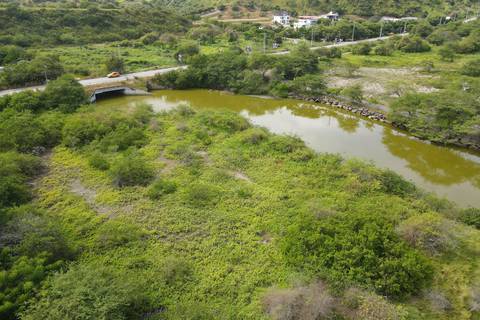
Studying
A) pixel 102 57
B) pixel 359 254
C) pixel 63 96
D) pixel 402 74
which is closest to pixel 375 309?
pixel 359 254

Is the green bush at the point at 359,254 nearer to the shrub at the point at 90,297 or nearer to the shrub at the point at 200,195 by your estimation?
the shrub at the point at 200,195

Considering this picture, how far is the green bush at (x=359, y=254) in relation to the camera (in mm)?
11539

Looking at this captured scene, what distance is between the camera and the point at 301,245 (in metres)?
12.8

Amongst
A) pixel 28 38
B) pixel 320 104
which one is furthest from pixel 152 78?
pixel 28 38

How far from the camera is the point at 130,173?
18141 mm

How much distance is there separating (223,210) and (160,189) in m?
3.79

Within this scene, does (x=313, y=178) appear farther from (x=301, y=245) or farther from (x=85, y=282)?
(x=85, y=282)

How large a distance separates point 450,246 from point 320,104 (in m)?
22.6

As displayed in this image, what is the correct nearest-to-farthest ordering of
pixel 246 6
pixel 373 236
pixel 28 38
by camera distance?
pixel 373 236 → pixel 28 38 → pixel 246 6

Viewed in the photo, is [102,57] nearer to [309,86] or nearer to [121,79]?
[121,79]

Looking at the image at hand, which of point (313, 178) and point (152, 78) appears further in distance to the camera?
point (152, 78)

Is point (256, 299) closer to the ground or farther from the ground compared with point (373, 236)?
closer to the ground

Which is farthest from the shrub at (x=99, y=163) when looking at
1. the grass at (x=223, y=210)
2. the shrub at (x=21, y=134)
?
the shrub at (x=21, y=134)

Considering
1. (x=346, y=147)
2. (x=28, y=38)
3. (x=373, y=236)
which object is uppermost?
(x=28, y=38)
